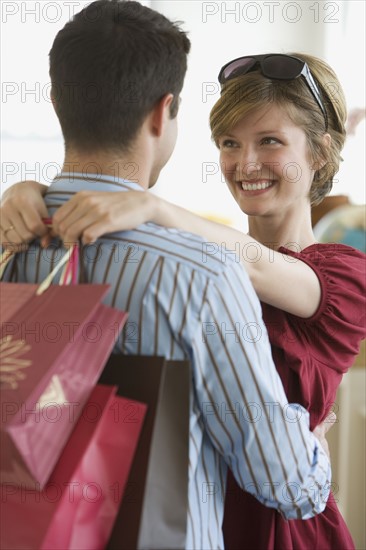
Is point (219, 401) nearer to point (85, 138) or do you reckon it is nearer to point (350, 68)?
point (85, 138)

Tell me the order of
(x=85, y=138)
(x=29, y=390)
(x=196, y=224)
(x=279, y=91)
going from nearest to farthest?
(x=29, y=390), (x=85, y=138), (x=196, y=224), (x=279, y=91)

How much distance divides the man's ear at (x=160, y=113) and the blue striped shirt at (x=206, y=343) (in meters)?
0.08

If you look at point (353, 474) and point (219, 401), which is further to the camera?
point (353, 474)

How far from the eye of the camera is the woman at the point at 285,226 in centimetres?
102

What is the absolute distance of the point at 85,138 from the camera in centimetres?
89

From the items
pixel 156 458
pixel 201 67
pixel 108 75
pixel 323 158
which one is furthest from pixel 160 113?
pixel 201 67

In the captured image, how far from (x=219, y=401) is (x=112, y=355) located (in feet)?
0.49

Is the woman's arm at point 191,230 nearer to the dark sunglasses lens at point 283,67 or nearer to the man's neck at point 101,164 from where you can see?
the man's neck at point 101,164

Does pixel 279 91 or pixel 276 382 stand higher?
pixel 279 91

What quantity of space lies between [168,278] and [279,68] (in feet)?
2.33

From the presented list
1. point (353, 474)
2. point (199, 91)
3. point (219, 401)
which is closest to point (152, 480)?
point (219, 401)

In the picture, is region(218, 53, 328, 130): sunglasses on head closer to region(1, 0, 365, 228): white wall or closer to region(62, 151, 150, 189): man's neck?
region(62, 151, 150, 189): man's neck

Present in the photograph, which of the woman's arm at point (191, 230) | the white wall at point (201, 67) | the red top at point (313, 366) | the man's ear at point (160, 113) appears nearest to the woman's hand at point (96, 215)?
the woman's arm at point (191, 230)

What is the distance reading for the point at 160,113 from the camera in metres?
0.91
